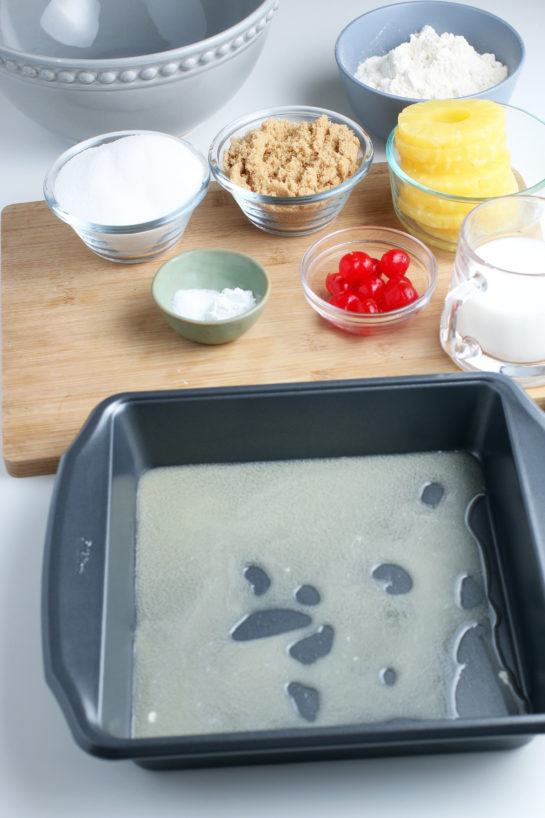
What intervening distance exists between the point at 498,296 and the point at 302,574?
0.35 metres

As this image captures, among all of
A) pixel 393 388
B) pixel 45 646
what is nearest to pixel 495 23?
pixel 393 388

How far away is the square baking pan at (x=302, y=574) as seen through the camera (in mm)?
706

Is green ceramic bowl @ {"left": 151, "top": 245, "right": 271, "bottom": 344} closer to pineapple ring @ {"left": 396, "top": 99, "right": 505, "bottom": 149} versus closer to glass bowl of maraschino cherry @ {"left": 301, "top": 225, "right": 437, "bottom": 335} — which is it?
glass bowl of maraschino cherry @ {"left": 301, "top": 225, "right": 437, "bottom": 335}

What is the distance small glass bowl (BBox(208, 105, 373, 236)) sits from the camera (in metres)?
1.07

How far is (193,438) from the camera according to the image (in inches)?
35.4

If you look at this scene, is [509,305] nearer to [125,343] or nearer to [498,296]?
[498,296]

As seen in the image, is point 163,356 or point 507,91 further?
point 507,91

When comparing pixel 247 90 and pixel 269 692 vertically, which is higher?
pixel 247 90

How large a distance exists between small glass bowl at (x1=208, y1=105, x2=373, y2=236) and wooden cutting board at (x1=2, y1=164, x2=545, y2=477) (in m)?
0.02

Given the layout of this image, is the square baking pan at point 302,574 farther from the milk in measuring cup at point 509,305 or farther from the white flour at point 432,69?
the white flour at point 432,69

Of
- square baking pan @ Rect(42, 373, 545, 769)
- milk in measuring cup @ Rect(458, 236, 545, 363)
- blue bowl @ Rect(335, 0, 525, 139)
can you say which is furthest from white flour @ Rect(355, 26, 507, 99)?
square baking pan @ Rect(42, 373, 545, 769)

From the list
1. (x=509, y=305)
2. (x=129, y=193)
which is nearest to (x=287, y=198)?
(x=129, y=193)

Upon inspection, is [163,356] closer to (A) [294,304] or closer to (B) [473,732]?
(A) [294,304]

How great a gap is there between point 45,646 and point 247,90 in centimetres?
99
